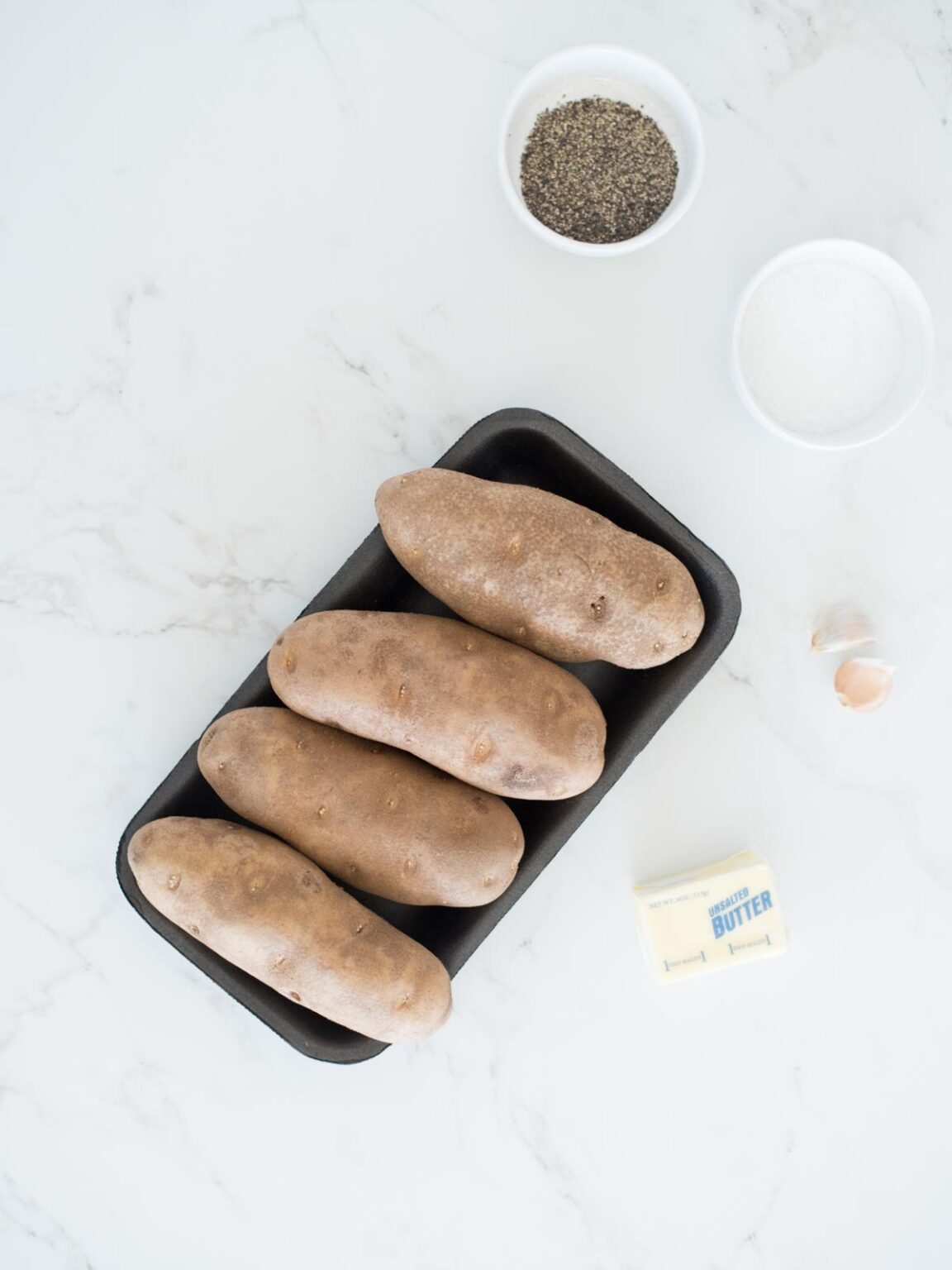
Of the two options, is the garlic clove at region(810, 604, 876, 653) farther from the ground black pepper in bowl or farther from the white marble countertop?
the ground black pepper in bowl

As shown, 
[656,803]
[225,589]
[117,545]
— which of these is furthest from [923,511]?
[117,545]

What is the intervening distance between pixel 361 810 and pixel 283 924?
0.37ft

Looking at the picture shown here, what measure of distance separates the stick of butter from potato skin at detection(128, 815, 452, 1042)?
0.85 feet

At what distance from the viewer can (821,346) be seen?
95 centimetres

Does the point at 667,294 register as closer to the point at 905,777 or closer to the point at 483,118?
the point at 483,118

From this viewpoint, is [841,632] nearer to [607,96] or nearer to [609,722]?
[609,722]

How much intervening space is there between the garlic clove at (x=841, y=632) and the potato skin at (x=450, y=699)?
1.01 feet

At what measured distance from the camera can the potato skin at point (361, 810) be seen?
81cm

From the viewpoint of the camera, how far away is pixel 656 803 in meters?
0.99

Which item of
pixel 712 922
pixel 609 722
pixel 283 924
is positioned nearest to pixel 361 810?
pixel 283 924

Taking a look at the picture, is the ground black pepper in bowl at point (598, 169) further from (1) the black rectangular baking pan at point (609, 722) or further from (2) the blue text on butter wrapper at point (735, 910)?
(2) the blue text on butter wrapper at point (735, 910)

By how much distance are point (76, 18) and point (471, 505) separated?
0.72m

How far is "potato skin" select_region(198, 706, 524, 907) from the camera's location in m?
0.81

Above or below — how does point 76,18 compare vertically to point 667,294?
above
